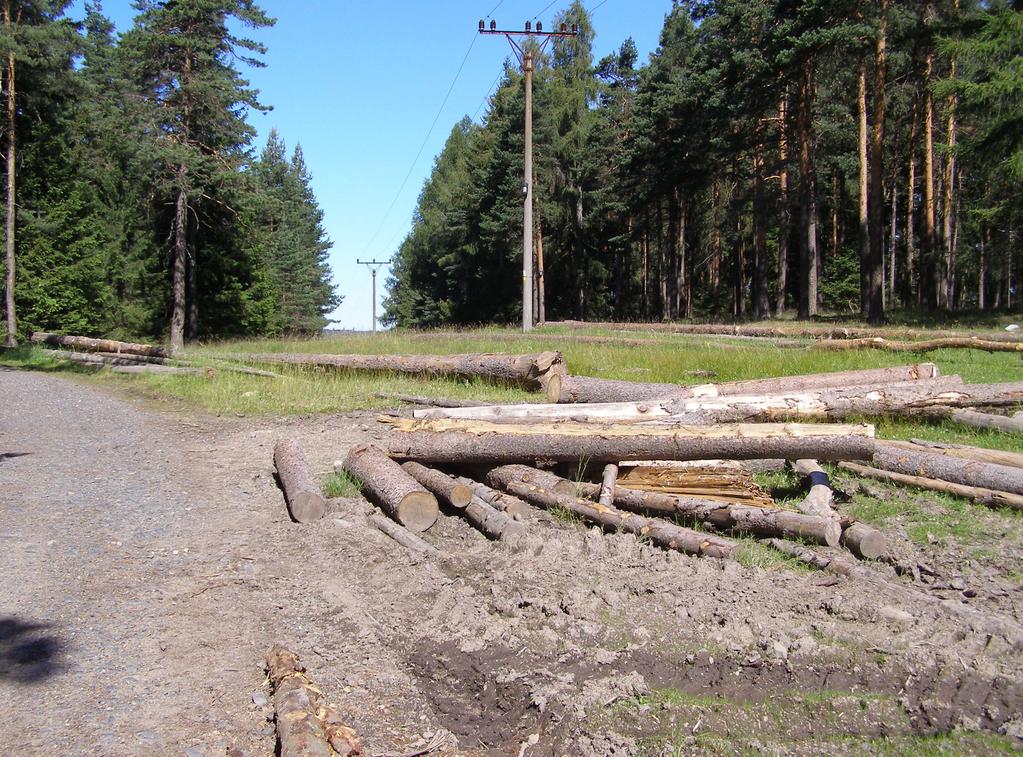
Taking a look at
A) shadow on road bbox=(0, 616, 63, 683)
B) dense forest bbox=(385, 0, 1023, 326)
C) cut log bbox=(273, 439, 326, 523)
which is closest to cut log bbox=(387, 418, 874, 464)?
cut log bbox=(273, 439, 326, 523)

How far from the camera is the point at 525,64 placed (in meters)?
30.2

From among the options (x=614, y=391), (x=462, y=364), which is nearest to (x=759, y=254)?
(x=462, y=364)

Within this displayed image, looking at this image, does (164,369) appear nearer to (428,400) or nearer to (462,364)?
(462,364)

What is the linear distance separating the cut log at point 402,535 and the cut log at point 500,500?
78cm

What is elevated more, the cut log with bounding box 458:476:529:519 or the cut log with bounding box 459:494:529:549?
the cut log with bounding box 458:476:529:519

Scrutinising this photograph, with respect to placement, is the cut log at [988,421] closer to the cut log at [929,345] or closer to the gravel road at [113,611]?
the cut log at [929,345]

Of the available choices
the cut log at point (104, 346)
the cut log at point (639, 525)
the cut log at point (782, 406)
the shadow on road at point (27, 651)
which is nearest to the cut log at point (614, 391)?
the cut log at point (782, 406)

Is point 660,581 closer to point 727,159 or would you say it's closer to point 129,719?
point 129,719

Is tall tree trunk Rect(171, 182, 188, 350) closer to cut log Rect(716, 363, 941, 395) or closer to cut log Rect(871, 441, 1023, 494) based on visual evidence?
cut log Rect(716, 363, 941, 395)

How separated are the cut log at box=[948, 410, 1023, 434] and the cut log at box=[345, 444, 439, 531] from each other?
648 cm

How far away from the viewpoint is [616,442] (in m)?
7.23

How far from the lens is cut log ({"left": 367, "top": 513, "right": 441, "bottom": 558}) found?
6365 millimetres

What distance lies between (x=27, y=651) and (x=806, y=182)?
32.2m

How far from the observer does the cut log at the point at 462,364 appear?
39.5ft
